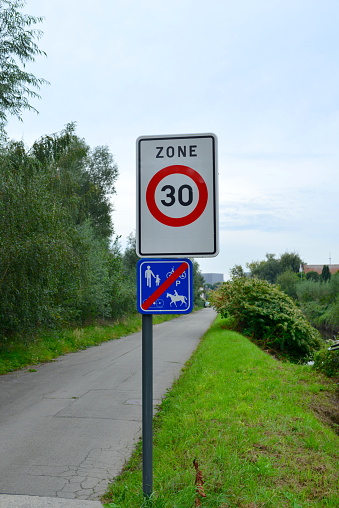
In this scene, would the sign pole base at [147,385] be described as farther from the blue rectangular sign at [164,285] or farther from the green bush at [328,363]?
the green bush at [328,363]

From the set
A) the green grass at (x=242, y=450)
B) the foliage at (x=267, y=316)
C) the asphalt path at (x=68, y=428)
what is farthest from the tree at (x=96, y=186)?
the green grass at (x=242, y=450)

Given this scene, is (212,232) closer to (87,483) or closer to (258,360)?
(87,483)

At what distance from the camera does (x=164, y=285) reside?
354 cm

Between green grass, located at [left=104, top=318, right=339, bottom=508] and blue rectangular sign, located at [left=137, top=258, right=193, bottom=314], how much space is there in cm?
147

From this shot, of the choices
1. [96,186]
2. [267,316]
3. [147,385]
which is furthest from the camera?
[96,186]

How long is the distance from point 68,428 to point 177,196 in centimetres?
495

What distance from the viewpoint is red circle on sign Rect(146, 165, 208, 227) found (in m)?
3.52

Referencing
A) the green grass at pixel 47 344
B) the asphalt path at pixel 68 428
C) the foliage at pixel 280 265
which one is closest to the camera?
the asphalt path at pixel 68 428

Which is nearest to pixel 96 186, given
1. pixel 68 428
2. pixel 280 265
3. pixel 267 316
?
pixel 267 316

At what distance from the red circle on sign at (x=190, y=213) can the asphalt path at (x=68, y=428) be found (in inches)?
108

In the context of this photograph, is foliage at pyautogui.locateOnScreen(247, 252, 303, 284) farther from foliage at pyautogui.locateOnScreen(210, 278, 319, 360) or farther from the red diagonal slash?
the red diagonal slash

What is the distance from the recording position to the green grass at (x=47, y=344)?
13783 millimetres

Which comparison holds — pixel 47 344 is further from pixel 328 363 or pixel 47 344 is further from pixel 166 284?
pixel 166 284

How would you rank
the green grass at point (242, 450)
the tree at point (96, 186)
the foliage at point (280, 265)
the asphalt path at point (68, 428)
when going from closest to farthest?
1. the green grass at point (242, 450)
2. the asphalt path at point (68, 428)
3. the tree at point (96, 186)
4. the foliage at point (280, 265)
